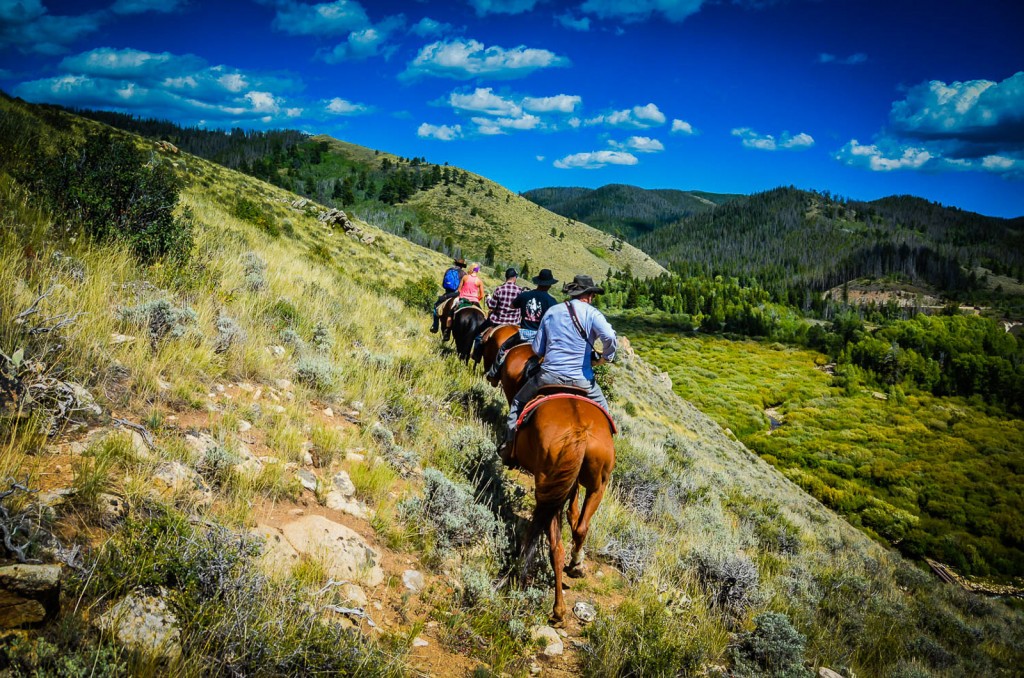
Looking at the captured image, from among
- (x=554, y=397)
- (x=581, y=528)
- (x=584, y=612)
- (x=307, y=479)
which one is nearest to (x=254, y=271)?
(x=307, y=479)

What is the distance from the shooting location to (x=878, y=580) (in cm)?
837

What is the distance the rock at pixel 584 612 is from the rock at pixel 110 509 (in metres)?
3.65

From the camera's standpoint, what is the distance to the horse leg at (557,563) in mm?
4148

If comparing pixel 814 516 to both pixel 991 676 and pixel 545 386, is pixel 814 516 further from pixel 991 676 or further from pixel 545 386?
pixel 545 386

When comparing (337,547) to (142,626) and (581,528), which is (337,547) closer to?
(142,626)

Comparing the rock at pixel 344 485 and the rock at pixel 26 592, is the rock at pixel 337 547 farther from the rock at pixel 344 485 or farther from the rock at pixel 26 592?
the rock at pixel 26 592

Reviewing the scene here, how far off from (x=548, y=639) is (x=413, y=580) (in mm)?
1218

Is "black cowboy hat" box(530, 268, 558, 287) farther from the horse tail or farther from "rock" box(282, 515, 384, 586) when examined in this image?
"rock" box(282, 515, 384, 586)

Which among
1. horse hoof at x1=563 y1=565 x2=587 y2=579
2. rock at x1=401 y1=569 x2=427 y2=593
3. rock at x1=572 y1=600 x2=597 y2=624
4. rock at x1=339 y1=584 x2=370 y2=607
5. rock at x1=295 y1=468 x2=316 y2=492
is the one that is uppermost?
rock at x1=295 y1=468 x2=316 y2=492

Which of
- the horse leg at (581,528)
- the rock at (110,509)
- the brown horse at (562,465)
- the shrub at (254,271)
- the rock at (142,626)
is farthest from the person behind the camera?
the shrub at (254,271)

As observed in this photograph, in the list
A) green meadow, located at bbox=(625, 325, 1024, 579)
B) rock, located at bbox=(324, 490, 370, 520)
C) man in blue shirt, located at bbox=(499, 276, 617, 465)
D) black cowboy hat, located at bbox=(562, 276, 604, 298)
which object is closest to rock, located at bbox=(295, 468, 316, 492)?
rock, located at bbox=(324, 490, 370, 520)

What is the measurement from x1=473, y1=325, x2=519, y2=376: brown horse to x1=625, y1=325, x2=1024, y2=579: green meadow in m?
42.8

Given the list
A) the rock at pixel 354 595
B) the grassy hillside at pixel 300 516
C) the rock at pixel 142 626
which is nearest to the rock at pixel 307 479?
the grassy hillside at pixel 300 516

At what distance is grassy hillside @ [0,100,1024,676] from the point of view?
2.53 metres
